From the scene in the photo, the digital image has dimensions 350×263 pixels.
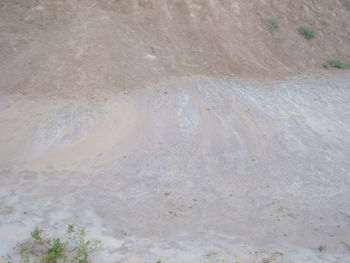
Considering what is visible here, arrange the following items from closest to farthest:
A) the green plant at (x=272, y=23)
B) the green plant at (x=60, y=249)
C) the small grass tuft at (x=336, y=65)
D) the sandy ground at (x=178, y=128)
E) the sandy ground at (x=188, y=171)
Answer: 1. the green plant at (x=60, y=249)
2. the sandy ground at (x=188, y=171)
3. the sandy ground at (x=178, y=128)
4. the small grass tuft at (x=336, y=65)
5. the green plant at (x=272, y=23)

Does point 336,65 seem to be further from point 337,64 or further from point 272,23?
point 272,23

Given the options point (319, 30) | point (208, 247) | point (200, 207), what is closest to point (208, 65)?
point (319, 30)

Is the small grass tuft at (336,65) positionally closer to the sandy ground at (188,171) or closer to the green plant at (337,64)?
the green plant at (337,64)

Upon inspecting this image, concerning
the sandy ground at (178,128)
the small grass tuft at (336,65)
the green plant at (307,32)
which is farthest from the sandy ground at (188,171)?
the green plant at (307,32)

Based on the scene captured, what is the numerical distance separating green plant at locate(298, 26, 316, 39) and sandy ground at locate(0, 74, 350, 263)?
2459 millimetres

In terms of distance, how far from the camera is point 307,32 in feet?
37.8

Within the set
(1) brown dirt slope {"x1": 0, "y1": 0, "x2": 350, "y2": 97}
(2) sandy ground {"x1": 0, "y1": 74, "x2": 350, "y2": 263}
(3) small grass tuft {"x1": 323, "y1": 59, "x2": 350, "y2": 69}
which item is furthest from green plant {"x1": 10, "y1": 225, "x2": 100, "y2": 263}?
(3) small grass tuft {"x1": 323, "y1": 59, "x2": 350, "y2": 69}

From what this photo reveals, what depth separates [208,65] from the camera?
32.9 ft

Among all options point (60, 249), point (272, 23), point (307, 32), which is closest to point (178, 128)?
point (60, 249)

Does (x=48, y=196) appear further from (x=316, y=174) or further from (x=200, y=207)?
(x=316, y=174)

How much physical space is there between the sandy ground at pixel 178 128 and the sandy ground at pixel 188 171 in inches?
1.1

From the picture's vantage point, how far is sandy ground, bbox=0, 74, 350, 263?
5.09 metres

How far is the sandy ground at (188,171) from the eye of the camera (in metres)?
5.09

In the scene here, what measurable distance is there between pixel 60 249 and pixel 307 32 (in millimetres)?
9484
